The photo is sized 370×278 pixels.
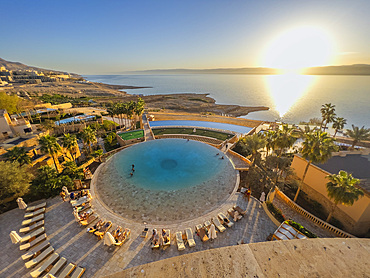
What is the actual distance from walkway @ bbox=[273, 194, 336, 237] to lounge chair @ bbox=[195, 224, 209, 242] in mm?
9745

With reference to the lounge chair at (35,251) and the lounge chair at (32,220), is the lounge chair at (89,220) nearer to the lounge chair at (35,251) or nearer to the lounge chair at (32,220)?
the lounge chair at (35,251)

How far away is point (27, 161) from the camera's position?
18188 mm

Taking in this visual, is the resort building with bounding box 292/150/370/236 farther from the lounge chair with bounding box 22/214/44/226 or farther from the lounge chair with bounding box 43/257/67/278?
the lounge chair with bounding box 22/214/44/226

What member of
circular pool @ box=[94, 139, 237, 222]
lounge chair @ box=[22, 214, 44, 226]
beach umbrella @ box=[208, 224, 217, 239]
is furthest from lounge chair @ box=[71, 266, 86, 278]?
beach umbrella @ box=[208, 224, 217, 239]

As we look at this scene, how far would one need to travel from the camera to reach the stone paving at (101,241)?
11094 millimetres

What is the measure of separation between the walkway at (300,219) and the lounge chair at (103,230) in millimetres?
17686

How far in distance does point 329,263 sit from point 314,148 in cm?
1319

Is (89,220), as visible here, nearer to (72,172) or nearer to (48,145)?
(72,172)

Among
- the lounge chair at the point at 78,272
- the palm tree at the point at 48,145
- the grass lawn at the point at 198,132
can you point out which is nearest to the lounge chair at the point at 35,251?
the lounge chair at the point at 78,272

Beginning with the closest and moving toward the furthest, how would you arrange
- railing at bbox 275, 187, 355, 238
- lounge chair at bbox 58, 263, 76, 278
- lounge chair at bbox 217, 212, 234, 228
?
lounge chair at bbox 58, 263, 76, 278 → lounge chair at bbox 217, 212, 234, 228 → railing at bbox 275, 187, 355, 238

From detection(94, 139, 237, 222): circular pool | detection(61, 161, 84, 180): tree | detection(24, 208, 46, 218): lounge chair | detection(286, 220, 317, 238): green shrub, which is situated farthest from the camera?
detection(61, 161, 84, 180): tree

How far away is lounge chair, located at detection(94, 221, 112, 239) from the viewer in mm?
12777

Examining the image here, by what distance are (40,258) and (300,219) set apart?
75.3 ft

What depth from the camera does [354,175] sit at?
18078 millimetres
